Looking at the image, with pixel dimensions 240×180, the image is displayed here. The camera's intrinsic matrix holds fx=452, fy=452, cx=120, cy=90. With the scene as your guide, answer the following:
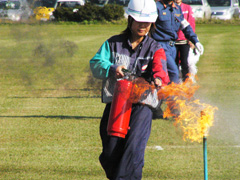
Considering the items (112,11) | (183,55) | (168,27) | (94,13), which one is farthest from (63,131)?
(112,11)

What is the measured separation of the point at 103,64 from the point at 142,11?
58 cm

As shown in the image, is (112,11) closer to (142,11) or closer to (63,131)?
(63,131)

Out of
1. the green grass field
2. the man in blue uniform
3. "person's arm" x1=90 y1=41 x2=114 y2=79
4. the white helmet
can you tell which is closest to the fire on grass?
"person's arm" x1=90 y1=41 x2=114 y2=79

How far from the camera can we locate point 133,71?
3.88 metres

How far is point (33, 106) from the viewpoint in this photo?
8422 mm

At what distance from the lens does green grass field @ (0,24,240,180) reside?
5051 millimetres

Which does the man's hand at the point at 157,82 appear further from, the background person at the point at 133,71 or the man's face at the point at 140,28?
the man's face at the point at 140,28

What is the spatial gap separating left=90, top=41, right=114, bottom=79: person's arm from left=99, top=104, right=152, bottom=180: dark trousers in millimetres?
373

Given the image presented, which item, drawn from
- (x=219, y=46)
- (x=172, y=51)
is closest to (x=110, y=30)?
(x=219, y=46)

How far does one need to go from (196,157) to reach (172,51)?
2.33 m

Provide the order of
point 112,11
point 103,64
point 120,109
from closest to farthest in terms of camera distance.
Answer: point 120,109, point 103,64, point 112,11

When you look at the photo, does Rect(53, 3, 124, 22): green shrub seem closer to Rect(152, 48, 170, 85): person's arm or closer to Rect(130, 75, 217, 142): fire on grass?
Rect(152, 48, 170, 85): person's arm

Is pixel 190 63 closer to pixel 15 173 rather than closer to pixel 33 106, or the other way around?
pixel 33 106

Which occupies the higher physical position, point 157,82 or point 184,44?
point 157,82
